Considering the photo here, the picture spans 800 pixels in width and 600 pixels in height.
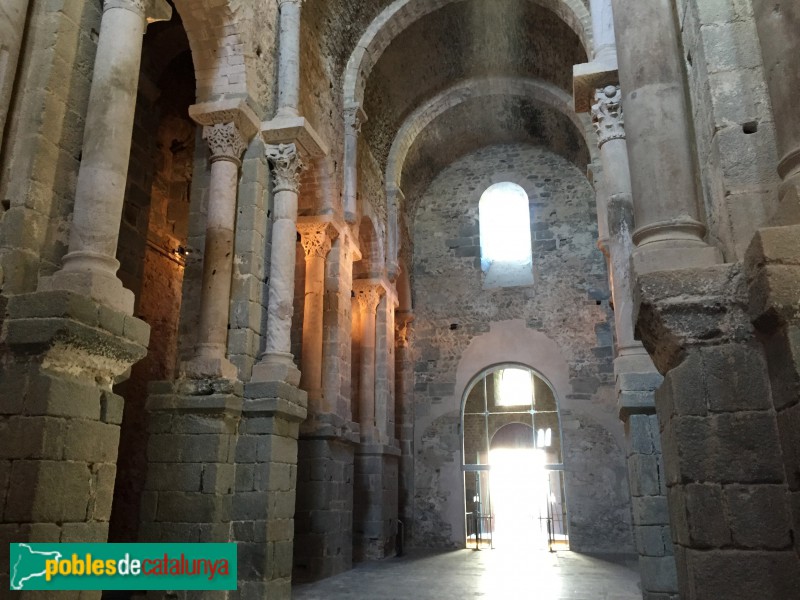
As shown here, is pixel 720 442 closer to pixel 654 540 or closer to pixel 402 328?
pixel 654 540

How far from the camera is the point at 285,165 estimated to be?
760cm

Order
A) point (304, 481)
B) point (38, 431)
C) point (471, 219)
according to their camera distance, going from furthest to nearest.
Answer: point (471, 219), point (304, 481), point (38, 431)

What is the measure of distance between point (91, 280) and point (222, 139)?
343 cm

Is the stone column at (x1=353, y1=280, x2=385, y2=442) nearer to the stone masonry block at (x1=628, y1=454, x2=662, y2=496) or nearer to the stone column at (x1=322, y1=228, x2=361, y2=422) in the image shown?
the stone column at (x1=322, y1=228, x2=361, y2=422)

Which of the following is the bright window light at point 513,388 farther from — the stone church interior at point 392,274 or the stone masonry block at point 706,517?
the stone masonry block at point 706,517

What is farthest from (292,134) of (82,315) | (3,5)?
(82,315)

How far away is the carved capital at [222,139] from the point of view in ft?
23.2

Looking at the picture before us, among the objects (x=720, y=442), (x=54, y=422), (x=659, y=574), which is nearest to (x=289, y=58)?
(x=54, y=422)

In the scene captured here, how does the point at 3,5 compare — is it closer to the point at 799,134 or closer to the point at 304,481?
the point at 799,134

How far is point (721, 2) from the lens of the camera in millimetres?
3447

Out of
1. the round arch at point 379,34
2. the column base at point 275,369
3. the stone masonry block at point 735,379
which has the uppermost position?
the round arch at point 379,34

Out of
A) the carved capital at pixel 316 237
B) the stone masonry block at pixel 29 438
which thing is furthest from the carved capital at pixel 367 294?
the stone masonry block at pixel 29 438

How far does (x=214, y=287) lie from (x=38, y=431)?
3.18 meters

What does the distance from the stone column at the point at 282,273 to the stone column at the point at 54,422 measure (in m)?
2.74
